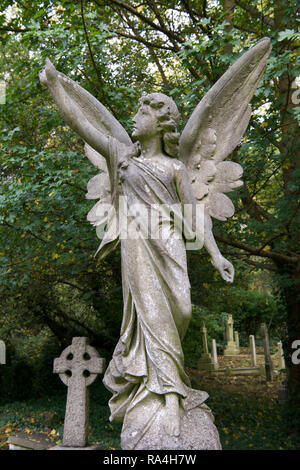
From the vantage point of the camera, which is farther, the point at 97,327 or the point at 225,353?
the point at 225,353

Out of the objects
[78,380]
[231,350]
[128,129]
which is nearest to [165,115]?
[128,129]

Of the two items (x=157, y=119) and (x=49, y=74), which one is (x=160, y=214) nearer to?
(x=157, y=119)

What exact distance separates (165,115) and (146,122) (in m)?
0.14

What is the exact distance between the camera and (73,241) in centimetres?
628

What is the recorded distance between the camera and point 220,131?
3.44 meters

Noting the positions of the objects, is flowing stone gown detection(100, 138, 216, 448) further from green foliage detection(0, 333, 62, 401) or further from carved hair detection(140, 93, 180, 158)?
green foliage detection(0, 333, 62, 401)

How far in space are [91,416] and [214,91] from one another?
6293 millimetres

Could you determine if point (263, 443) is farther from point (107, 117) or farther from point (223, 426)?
point (107, 117)

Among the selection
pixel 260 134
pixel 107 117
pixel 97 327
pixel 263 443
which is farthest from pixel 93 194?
pixel 97 327

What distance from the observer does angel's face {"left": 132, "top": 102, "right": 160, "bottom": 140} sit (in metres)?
3.16

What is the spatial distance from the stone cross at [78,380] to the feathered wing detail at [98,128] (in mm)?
2065

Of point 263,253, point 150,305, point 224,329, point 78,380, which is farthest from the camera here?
point 224,329

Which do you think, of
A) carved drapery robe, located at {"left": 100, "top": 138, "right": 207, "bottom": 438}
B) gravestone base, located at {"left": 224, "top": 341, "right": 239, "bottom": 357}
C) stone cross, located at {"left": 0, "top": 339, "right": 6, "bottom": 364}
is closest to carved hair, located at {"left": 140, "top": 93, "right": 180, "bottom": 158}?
carved drapery robe, located at {"left": 100, "top": 138, "right": 207, "bottom": 438}

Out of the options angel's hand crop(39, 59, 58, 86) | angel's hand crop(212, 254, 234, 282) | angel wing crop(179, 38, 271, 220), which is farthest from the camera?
angel wing crop(179, 38, 271, 220)
